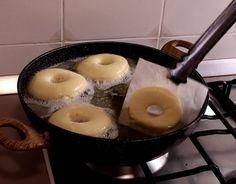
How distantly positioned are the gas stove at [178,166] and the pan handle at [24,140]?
0.03 m

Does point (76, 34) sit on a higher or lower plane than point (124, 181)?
higher

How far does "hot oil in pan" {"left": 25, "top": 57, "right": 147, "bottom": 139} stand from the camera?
0.57 m

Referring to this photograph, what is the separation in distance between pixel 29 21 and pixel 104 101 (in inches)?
7.2

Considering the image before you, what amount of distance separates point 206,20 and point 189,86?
229 millimetres

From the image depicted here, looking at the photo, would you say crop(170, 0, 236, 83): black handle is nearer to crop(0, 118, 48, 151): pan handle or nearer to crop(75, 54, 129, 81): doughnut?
crop(75, 54, 129, 81): doughnut

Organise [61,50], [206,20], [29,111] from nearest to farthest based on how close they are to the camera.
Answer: [29,111], [61,50], [206,20]

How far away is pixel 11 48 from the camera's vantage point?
2.31 ft

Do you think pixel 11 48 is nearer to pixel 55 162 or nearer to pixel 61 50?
pixel 61 50

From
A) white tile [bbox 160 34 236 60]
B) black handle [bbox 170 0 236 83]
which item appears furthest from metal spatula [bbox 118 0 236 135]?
white tile [bbox 160 34 236 60]

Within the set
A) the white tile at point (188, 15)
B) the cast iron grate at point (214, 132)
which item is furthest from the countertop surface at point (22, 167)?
the white tile at point (188, 15)

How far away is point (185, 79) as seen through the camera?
593mm

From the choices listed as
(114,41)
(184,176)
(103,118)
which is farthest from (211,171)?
(114,41)

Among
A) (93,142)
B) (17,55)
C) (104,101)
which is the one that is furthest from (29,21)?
(93,142)

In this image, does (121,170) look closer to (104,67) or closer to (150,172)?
(150,172)
